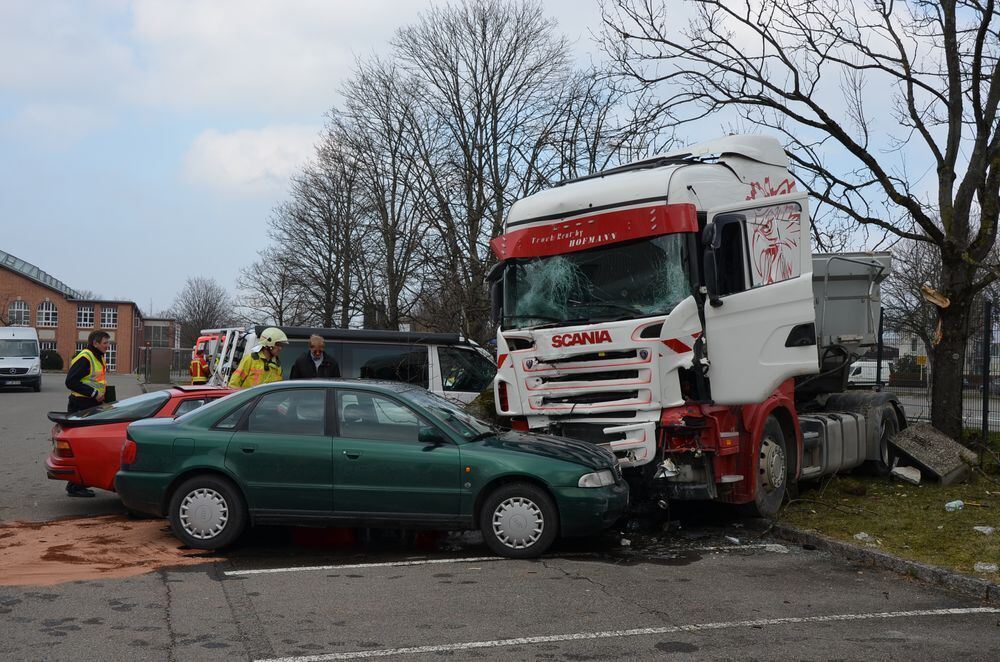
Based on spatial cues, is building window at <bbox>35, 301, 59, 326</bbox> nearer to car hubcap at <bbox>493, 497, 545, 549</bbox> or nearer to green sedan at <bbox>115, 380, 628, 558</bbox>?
green sedan at <bbox>115, 380, 628, 558</bbox>

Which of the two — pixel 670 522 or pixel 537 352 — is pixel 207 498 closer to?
pixel 537 352

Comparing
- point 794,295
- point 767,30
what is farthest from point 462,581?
point 767,30

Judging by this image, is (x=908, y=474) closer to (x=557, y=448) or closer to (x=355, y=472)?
(x=557, y=448)

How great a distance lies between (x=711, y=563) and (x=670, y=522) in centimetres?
172

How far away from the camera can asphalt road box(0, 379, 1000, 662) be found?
522cm

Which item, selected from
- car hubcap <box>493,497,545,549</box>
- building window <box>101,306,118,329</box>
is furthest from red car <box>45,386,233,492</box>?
building window <box>101,306,118,329</box>

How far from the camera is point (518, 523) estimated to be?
25.1 feet

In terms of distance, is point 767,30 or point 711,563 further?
point 767,30

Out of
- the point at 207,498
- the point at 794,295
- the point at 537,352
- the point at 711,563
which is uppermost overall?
the point at 794,295

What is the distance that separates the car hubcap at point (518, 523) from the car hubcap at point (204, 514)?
2337 millimetres

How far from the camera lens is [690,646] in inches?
209

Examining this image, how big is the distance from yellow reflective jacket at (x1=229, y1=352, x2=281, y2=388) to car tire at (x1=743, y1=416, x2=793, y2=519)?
5353 mm

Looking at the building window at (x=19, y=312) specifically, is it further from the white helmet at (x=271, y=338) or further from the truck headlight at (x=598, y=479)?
the truck headlight at (x=598, y=479)

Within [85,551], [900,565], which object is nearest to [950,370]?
[900,565]
